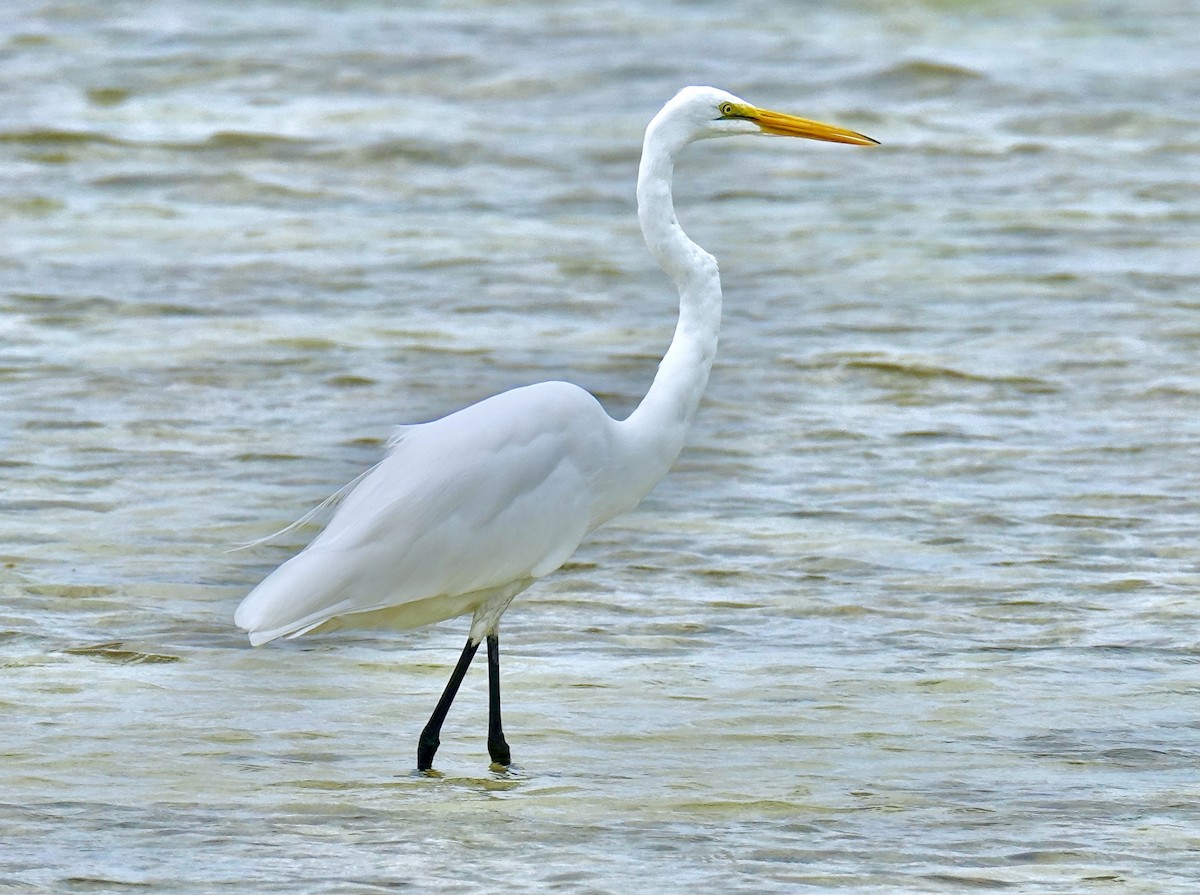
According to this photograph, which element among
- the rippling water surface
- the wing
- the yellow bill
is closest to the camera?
the rippling water surface

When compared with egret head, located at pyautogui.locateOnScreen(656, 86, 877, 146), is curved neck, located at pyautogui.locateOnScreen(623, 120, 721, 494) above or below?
below

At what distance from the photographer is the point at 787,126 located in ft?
17.5

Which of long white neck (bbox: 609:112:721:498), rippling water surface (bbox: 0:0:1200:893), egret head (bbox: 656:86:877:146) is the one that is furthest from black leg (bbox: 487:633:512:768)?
egret head (bbox: 656:86:877:146)

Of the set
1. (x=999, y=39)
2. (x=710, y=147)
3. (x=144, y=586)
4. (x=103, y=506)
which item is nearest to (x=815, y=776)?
(x=144, y=586)

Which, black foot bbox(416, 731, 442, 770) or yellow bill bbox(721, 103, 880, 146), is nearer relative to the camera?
black foot bbox(416, 731, 442, 770)

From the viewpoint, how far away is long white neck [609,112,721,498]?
5066mm

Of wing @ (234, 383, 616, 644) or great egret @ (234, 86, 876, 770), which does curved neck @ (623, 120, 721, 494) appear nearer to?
great egret @ (234, 86, 876, 770)

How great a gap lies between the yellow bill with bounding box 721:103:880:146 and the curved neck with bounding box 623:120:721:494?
199mm

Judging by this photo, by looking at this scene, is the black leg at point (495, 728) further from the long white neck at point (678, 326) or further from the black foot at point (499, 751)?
the long white neck at point (678, 326)

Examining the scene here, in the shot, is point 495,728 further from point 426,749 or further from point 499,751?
point 426,749

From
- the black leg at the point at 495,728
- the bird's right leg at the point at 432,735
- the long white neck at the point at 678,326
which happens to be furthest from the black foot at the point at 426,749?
the long white neck at the point at 678,326

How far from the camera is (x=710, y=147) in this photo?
14445 mm

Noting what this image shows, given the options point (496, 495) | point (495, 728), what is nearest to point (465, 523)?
point (496, 495)

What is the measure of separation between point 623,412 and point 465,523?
4.02m
